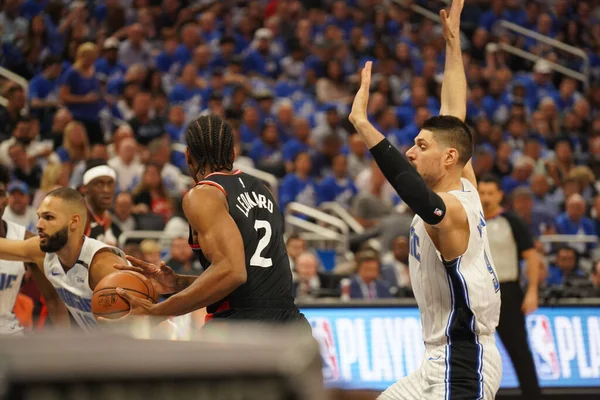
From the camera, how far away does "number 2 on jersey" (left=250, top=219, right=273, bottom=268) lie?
15.8 ft

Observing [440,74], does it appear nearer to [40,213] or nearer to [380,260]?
[380,260]

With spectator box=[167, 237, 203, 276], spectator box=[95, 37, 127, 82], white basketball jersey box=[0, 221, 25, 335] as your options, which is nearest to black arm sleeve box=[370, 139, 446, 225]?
white basketball jersey box=[0, 221, 25, 335]

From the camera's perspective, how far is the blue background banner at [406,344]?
964cm

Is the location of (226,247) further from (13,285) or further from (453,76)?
(13,285)

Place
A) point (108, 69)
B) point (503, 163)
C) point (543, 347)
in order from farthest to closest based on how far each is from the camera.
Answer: point (503, 163), point (108, 69), point (543, 347)

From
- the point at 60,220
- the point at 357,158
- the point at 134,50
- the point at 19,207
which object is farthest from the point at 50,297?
the point at 134,50

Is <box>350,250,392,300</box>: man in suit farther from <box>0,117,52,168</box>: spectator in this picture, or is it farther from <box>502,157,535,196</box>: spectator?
<box>502,157,535,196</box>: spectator

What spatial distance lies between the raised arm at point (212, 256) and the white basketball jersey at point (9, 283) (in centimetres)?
243

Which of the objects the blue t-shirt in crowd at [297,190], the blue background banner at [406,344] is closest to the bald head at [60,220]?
the blue background banner at [406,344]

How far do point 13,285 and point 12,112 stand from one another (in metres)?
6.25

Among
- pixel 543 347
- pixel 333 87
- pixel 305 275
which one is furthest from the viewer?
pixel 333 87

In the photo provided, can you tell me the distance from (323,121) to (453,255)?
10575mm

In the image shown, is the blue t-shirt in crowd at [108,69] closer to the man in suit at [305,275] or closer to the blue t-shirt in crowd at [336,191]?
the blue t-shirt in crowd at [336,191]

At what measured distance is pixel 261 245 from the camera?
190 inches
